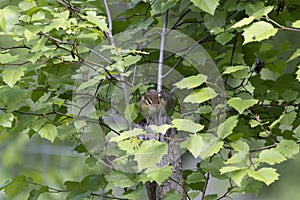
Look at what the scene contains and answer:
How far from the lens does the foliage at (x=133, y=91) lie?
1.00m

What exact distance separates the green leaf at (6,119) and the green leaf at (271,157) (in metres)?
0.54

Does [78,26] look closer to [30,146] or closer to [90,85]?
[90,85]

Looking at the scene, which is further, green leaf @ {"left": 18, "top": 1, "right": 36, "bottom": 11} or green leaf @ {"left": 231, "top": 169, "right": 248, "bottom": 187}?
green leaf @ {"left": 18, "top": 1, "right": 36, "bottom": 11}

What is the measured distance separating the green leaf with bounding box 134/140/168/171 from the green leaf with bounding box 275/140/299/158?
0.24 meters

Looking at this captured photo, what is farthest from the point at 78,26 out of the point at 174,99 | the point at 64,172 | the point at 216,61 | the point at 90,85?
the point at 64,172

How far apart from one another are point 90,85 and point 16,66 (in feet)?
0.53

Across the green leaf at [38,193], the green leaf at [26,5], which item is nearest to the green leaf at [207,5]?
the green leaf at [26,5]

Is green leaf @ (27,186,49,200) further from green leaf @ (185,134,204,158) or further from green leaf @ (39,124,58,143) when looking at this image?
green leaf @ (185,134,204,158)

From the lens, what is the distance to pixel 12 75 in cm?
105

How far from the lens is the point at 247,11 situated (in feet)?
3.82

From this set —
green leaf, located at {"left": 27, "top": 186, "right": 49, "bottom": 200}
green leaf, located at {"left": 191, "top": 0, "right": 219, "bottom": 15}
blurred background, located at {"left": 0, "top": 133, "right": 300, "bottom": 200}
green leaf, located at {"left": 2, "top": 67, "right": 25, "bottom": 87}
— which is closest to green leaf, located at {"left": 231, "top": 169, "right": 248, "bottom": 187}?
green leaf, located at {"left": 191, "top": 0, "right": 219, "bottom": 15}

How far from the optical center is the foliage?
3.29 ft

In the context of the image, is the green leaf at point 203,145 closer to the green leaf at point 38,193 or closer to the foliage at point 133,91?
the foliage at point 133,91

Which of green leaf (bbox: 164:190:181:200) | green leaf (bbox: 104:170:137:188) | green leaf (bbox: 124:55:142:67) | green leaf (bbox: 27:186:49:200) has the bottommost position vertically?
green leaf (bbox: 27:186:49:200)
